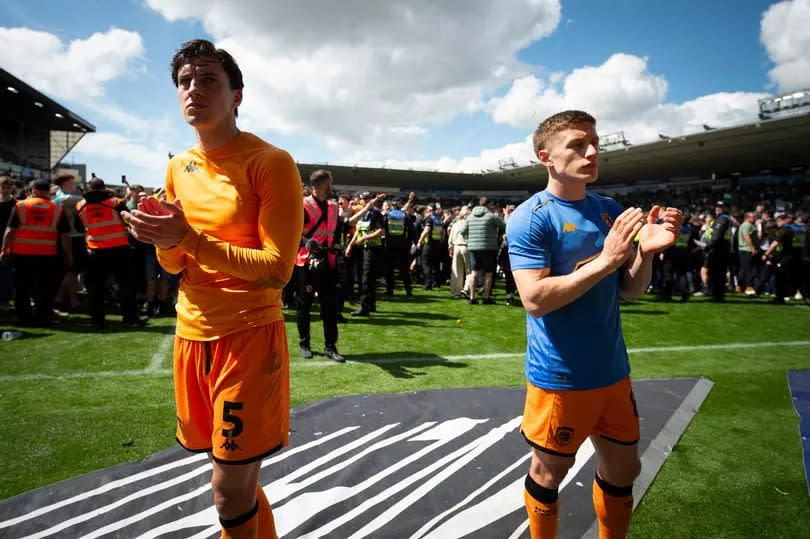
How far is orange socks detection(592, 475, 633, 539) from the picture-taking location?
1999 millimetres

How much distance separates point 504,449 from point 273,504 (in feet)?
5.34

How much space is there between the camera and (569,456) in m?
1.92

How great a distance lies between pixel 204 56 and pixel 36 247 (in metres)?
6.74

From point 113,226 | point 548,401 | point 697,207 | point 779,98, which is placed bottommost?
point 548,401

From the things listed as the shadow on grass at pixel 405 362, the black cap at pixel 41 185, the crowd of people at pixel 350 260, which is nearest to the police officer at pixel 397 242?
the crowd of people at pixel 350 260

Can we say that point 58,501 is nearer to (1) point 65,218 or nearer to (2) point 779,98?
(1) point 65,218

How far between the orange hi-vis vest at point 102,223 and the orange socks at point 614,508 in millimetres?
6777

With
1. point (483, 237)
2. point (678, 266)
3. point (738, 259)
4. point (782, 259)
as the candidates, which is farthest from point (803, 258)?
point (483, 237)

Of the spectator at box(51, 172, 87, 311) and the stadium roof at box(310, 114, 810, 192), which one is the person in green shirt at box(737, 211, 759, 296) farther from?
the spectator at box(51, 172, 87, 311)

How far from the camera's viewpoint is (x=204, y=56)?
1.72 m

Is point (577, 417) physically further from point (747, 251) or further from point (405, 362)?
point (747, 251)

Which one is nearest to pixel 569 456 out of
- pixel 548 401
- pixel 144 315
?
pixel 548 401

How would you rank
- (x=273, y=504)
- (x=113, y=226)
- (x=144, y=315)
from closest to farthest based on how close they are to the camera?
(x=273, y=504) → (x=113, y=226) → (x=144, y=315)

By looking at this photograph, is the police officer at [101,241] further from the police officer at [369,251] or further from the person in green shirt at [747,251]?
the person in green shirt at [747,251]
